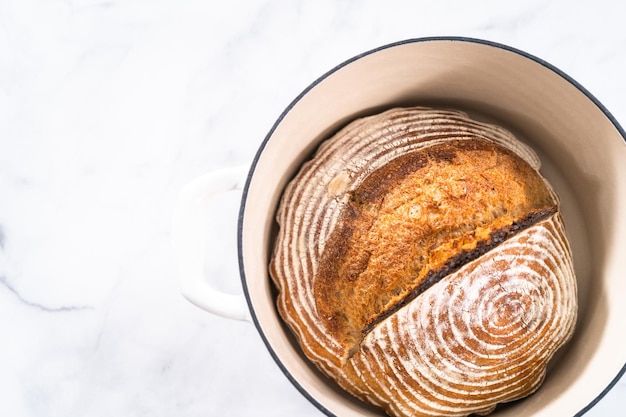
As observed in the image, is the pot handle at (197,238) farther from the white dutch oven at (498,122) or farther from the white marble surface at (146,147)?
the white marble surface at (146,147)

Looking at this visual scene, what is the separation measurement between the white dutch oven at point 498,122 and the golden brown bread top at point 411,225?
10cm

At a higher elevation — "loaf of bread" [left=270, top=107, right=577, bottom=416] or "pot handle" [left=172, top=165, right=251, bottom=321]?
"loaf of bread" [left=270, top=107, right=577, bottom=416]

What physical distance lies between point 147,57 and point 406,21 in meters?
0.44

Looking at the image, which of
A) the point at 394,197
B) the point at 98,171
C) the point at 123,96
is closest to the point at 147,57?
the point at 123,96

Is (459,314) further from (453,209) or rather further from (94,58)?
(94,58)

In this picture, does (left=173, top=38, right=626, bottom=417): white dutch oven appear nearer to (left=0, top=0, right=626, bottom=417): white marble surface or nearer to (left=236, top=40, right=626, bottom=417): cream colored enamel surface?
(left=236, top=40, right=626, bottom=417): cream colored enamel surface

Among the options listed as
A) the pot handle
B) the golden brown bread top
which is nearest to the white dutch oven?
→ the pot handle

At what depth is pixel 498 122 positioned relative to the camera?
3.55ft

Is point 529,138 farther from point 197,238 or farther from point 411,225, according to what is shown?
point 197,238

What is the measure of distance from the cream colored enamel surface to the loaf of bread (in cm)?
3

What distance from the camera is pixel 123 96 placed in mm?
1193

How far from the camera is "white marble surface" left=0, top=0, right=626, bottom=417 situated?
45.5 inches

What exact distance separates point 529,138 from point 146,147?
0.62m

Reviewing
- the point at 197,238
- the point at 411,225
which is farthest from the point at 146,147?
the point at 411,225
